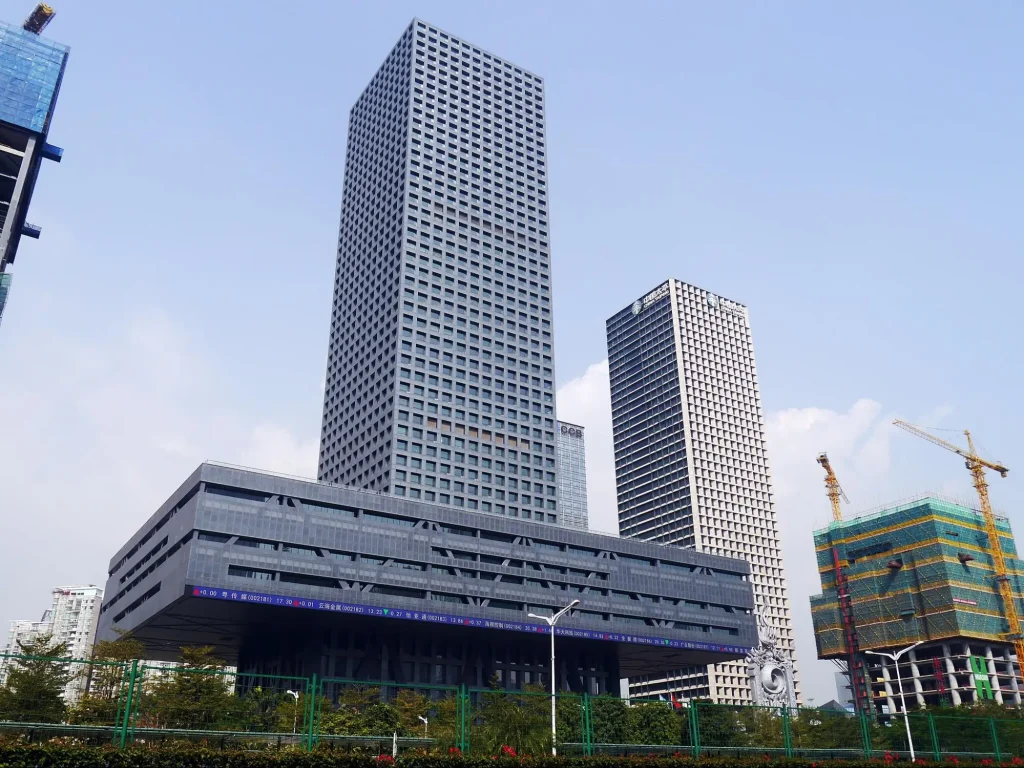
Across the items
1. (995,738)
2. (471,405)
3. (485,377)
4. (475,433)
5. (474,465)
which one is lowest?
(995,738)

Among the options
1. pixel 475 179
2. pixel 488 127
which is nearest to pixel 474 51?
pixel 488 127

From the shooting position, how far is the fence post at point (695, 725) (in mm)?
44156

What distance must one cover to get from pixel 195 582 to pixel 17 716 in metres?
53.0

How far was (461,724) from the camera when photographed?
39969 mm

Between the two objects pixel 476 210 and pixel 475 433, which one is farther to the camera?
pixel 476 210

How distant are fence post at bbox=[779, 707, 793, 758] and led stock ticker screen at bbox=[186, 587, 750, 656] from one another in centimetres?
5690

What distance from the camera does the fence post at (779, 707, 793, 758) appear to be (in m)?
46.8

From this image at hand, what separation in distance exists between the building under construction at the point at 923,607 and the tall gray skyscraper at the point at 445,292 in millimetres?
78053

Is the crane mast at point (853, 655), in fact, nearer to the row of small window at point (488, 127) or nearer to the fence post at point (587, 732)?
the row of small window at point (488, 127)

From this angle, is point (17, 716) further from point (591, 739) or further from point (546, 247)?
point (546, 247)

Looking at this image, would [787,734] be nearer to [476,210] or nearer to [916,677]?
[476,210]

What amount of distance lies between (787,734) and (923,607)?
435 ft

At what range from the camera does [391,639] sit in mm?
108562

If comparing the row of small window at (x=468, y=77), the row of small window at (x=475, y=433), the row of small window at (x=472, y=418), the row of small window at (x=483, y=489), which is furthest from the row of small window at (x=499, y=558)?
the row of small window at (x=468, y=77)
